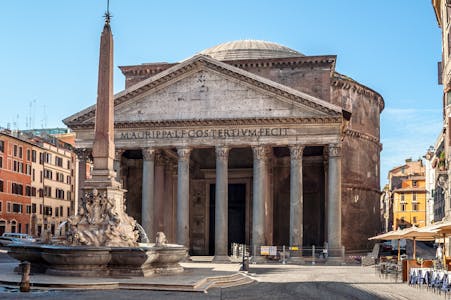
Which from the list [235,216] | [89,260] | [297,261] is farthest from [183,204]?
[89,260]

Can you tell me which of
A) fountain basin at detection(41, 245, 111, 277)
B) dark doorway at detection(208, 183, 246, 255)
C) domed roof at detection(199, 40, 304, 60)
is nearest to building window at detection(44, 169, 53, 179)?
domed roof at detection(199, 40, 304, 60)

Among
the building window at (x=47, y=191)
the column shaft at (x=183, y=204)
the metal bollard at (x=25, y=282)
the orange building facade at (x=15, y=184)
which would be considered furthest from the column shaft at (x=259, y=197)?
the building window at (x=47, y=191)

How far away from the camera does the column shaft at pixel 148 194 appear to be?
36562mm

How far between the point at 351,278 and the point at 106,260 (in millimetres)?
10684

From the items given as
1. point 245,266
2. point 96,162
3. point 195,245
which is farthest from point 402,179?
point 96,162

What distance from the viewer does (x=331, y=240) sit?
114ft

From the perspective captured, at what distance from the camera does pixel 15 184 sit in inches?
2251

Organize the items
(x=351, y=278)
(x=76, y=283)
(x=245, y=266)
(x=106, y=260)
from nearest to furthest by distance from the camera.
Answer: (x=76, y=283), (x=106, y=260), (x=351, y=278), (x=245, y=266)

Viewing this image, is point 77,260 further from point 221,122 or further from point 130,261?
point 221,122

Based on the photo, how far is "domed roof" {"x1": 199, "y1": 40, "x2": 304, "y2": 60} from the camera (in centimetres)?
5097

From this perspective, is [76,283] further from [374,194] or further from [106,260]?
[374,194]

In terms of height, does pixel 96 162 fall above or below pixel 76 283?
above

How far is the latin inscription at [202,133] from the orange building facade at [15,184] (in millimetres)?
21596

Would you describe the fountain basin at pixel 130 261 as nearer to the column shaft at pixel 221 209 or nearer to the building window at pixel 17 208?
the column shaft at pixel 221 209
